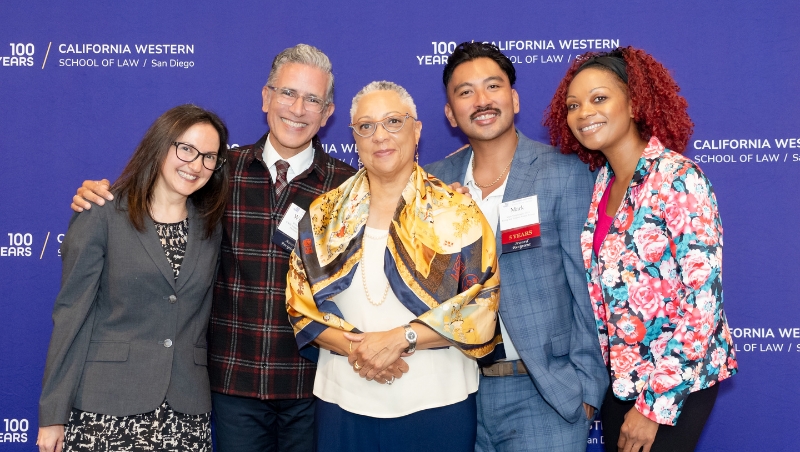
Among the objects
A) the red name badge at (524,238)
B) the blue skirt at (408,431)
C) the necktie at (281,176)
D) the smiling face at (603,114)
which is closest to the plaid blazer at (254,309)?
the necktie at (281,176)

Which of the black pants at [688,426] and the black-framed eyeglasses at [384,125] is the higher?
the black-framed eyeglasses at [384,125]

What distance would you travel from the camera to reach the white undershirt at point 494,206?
2230 millimetres

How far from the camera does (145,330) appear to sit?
2.12m

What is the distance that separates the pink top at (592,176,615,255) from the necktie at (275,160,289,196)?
113 cm

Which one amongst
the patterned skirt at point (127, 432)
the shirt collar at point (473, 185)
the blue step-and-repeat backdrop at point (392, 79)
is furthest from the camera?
the blue step-and-repeat backdrop at point (392, 79)

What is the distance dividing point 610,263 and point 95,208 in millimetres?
1650

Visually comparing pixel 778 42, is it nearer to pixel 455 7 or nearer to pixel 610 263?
pixel 455 7

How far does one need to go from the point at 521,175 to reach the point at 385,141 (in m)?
0.55

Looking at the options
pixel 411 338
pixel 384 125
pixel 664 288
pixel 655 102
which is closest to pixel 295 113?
pixel 384 125

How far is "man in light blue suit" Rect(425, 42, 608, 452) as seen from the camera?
2.17m

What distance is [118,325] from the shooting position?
2.11 metres

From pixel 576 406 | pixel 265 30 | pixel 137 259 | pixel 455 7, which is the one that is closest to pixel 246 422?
pixel 137 259

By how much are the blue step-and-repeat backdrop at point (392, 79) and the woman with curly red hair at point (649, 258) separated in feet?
3.25

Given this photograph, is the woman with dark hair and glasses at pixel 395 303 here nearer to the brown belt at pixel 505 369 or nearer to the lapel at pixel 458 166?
the brown belt at pixel 505 369
